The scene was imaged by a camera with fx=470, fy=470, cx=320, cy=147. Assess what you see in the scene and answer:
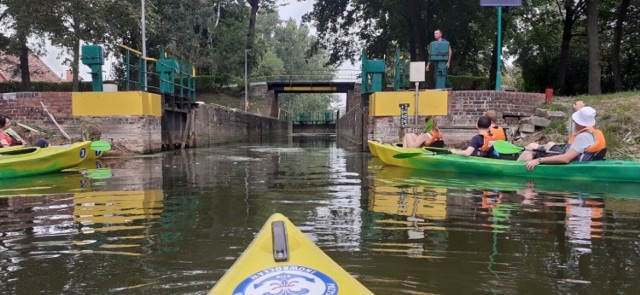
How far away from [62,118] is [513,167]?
11911 millimetres

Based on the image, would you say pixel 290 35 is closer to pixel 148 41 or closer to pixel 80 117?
pixel 148 41

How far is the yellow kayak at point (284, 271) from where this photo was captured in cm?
200

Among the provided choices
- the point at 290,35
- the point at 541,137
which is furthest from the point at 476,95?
the point at 290,35

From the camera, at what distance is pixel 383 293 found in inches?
108

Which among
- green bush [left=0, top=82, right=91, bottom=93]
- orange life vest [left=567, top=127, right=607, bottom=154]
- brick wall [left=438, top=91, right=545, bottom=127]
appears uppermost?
green bush [left=0, top=82, right=91, bottom=93]

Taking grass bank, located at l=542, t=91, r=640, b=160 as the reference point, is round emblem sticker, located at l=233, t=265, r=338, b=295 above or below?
below

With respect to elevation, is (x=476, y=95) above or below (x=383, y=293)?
above

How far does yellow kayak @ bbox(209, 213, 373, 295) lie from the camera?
6.55ft

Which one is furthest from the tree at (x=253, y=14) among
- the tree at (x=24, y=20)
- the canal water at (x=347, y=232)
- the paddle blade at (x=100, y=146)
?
the canal water at (x=347, y=232)

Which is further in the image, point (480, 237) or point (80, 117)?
point (80, 117)

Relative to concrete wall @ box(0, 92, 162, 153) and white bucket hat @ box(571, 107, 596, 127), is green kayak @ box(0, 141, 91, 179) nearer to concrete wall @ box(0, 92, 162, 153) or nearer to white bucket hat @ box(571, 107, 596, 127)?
concrete wall @ box(0, 92, 162, 153)

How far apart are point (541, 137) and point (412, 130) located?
3.30m

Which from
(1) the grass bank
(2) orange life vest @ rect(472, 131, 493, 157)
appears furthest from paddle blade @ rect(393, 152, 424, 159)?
(1) the grass bank

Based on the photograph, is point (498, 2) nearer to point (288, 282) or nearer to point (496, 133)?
point (496, 133)
